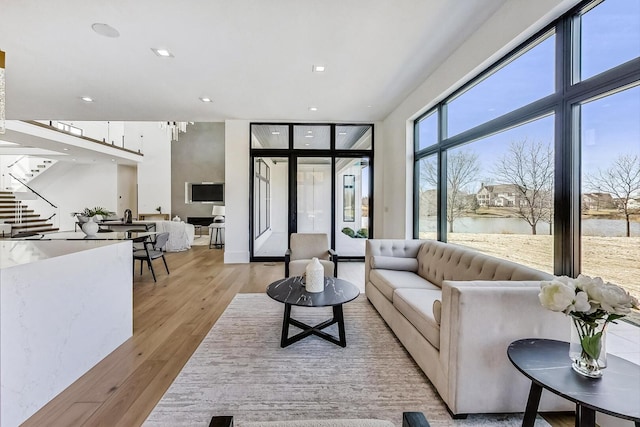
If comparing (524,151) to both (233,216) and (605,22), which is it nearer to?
(605,22)

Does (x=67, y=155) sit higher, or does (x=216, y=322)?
(x=67, y=155)

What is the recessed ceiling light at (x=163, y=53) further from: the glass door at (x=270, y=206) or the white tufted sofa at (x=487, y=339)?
the white tufted sofa at (x=487, y=339)

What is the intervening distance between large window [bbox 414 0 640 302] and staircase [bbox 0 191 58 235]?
471 inches

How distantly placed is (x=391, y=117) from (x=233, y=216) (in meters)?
3.81

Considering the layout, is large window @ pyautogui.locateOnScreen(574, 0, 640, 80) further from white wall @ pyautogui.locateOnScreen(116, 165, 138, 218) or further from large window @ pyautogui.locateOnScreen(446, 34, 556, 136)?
white wall @ pyautogui.locateOnScreen(116, 165, 138, 218)

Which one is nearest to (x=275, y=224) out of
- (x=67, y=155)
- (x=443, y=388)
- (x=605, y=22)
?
(x=443, y=388)

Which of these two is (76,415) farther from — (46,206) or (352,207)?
(46,206)

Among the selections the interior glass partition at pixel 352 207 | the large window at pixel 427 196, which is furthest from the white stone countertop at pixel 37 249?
the interior glass partition at pixel 352 207

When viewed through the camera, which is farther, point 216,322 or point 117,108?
point 117,108

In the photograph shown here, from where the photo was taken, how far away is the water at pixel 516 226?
1.92 meters

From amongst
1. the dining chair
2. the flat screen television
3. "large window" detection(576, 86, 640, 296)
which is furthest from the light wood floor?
the flat screen television

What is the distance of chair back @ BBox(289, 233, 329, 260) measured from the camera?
14.7ft

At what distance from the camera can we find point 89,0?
8.47 ft

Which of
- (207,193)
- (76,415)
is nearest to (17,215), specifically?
(207,193)
